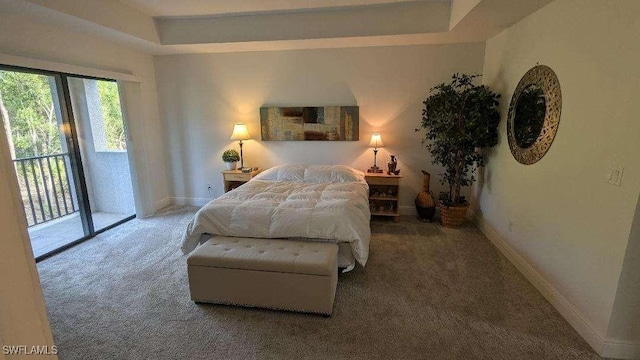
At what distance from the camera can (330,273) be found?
2.14 m

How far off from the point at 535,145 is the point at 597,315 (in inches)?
56.2

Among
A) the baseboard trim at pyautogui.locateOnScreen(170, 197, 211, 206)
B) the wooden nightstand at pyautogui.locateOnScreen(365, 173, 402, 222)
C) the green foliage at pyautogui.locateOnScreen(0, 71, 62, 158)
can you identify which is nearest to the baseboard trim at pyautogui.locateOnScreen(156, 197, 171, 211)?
the baseboard trim at pyautogui.locateOnScreen(170, 197, 211, 206)

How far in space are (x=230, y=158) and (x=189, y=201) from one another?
1226mm

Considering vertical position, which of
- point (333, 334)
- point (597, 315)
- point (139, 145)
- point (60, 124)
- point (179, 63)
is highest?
point (179, 63)

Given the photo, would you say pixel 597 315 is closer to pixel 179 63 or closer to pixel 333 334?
pixel 333 334

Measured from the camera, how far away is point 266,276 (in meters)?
2.21

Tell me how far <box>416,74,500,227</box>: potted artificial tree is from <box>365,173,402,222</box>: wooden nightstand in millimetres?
602

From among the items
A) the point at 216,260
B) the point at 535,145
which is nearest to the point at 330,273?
the point at 216,260

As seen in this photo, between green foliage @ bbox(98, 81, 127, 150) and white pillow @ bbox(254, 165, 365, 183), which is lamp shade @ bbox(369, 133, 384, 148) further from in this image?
green foliage @ bbox(98, 81, 127, 150)

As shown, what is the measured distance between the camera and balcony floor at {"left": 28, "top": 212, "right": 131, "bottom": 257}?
3.40 m

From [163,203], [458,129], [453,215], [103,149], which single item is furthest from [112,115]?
[453,215]

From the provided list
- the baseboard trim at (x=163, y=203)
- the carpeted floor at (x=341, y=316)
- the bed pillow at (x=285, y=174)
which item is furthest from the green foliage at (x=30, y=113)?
the bed pillow at (x=285, y=174)

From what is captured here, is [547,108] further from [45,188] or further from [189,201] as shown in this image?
Result: [45,188]

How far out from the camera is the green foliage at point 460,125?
3412 millimetres
